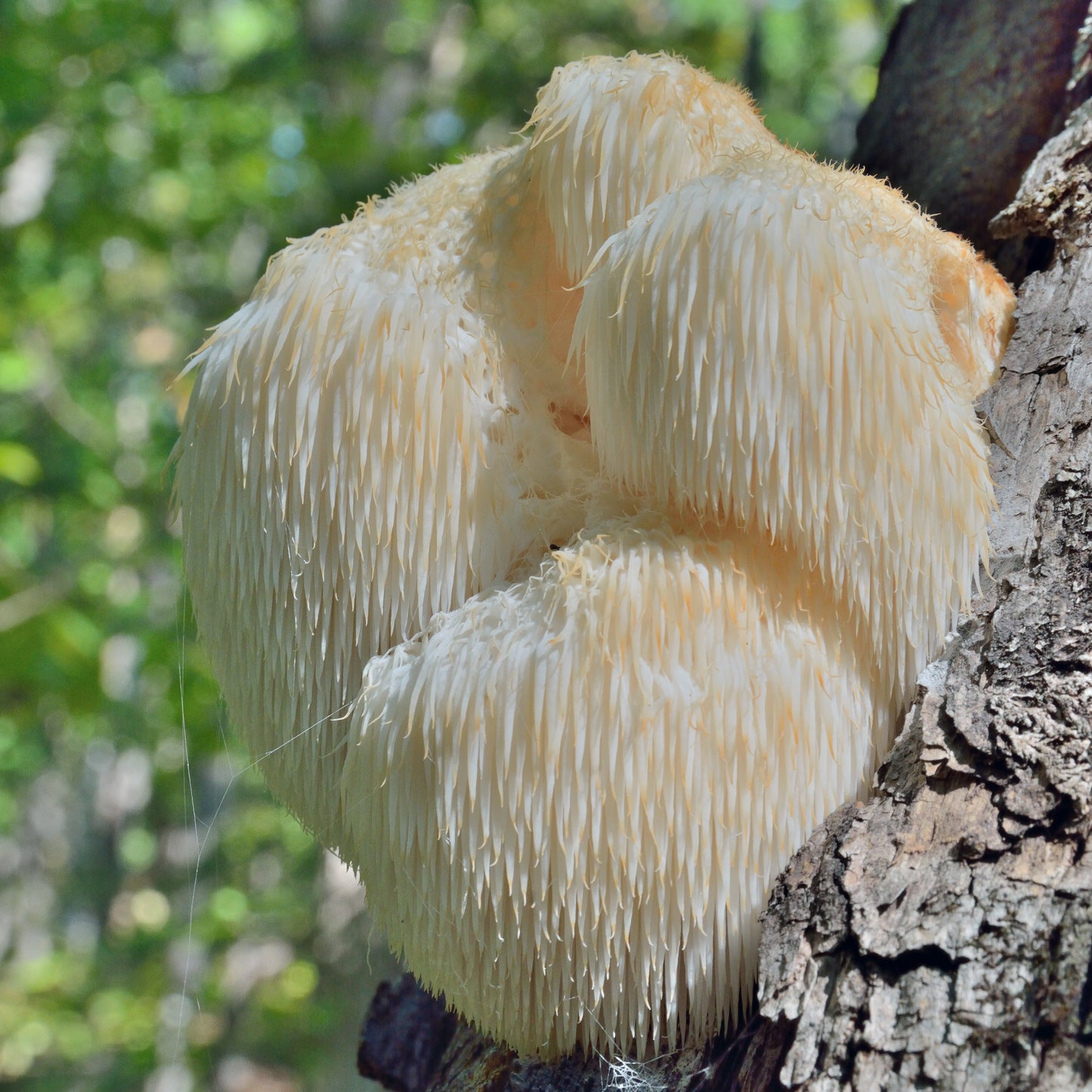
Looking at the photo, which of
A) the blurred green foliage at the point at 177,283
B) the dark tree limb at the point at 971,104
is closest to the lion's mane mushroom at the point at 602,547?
the dark tree limb at the point at 971,104

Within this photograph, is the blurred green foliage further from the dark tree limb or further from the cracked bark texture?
the cracked bark texture

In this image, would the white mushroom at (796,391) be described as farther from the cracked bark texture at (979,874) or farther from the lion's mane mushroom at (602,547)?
the cracked bark texture at (979,874)

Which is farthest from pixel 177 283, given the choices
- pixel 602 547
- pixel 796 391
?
pixel 796 391

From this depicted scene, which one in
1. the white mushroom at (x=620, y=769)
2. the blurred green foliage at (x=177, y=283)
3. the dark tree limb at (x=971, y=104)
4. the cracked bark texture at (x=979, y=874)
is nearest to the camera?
the cracked bark texture at (x=979, y=874)

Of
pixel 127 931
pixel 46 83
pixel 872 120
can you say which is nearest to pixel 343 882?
pixel 872 120

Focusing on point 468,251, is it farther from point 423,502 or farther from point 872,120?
point 872,120

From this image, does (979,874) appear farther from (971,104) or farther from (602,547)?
(971,104)
